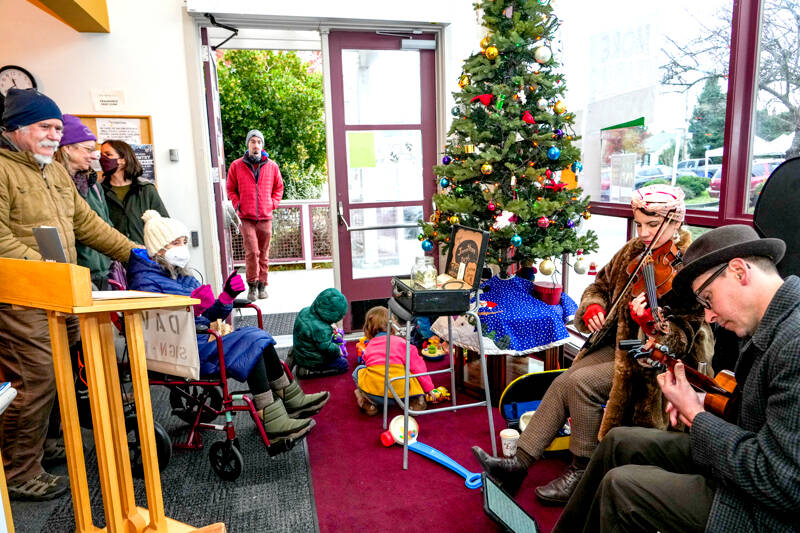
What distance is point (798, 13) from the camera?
6.92ft

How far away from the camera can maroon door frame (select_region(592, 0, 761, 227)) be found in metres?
2.30

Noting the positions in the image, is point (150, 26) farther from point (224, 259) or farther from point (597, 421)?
point (597, 421)

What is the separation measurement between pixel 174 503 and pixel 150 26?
305 cm

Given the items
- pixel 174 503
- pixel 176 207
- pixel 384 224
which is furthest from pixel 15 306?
pixel 384 224

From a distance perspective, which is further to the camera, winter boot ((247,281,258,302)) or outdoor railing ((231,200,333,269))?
outdoor railing ((231,200,333,269))

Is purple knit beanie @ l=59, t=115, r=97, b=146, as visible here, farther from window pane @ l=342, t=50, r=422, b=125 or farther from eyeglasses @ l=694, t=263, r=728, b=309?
eyeglasses @ l=694, t=263, r=728, b=309

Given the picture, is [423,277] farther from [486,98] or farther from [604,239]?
[604,239]

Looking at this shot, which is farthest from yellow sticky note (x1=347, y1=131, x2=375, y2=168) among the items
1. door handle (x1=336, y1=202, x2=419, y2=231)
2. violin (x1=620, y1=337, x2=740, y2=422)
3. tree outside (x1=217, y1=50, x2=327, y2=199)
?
tree outside (x1=217, y1=50, x2=327, y2=199)

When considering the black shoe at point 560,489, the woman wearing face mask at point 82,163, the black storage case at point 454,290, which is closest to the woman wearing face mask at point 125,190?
the woman wearing face mask at point 82,163

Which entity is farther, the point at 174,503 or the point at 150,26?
the point at 150,26

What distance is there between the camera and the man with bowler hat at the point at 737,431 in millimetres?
1077

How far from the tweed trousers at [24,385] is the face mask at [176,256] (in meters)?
0.57

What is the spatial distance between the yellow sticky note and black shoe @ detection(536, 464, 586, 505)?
279 centimetres

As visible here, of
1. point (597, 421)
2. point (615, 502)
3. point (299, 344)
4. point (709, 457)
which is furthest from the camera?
point (299, 344)
